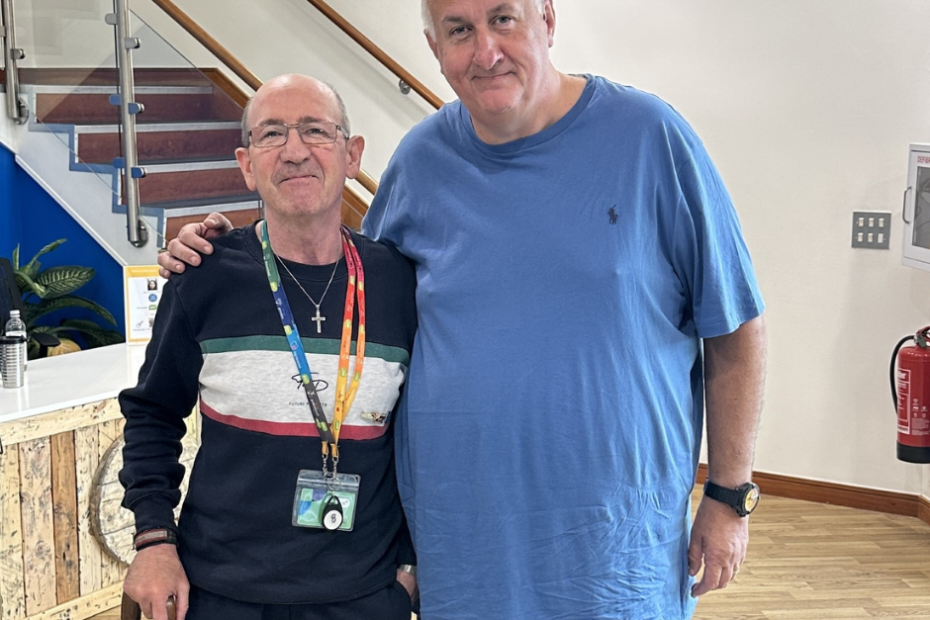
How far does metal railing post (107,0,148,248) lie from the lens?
15.0 feet

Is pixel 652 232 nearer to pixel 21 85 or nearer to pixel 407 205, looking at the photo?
pixel 407 205

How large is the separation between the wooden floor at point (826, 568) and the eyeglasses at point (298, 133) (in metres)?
2.33

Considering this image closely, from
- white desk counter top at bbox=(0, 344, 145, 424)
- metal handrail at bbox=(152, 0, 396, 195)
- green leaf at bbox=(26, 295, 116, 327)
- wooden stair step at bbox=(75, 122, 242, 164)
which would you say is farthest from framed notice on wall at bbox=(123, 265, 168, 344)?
metal handrail at bbox=(152, 0, 396, 195)

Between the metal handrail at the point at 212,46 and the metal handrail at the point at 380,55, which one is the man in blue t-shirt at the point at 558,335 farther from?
the metal handrail at the point at 380,55

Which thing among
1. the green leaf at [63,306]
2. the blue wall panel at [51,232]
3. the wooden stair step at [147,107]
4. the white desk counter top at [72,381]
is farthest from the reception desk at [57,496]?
the wooden stair step at [147,107]

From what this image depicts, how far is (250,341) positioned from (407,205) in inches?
14.0

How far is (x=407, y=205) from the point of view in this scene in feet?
5.75

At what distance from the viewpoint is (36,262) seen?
4812 mm

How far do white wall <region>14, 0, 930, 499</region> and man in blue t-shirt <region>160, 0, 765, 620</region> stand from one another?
308 cm

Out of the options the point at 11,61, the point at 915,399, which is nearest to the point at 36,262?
the point at 11,61

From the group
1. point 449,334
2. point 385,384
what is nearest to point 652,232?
point 449,334

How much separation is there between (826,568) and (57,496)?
2746 millimetres

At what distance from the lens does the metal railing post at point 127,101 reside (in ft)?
15.0

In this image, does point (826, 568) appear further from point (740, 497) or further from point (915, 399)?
point (740, 497)
